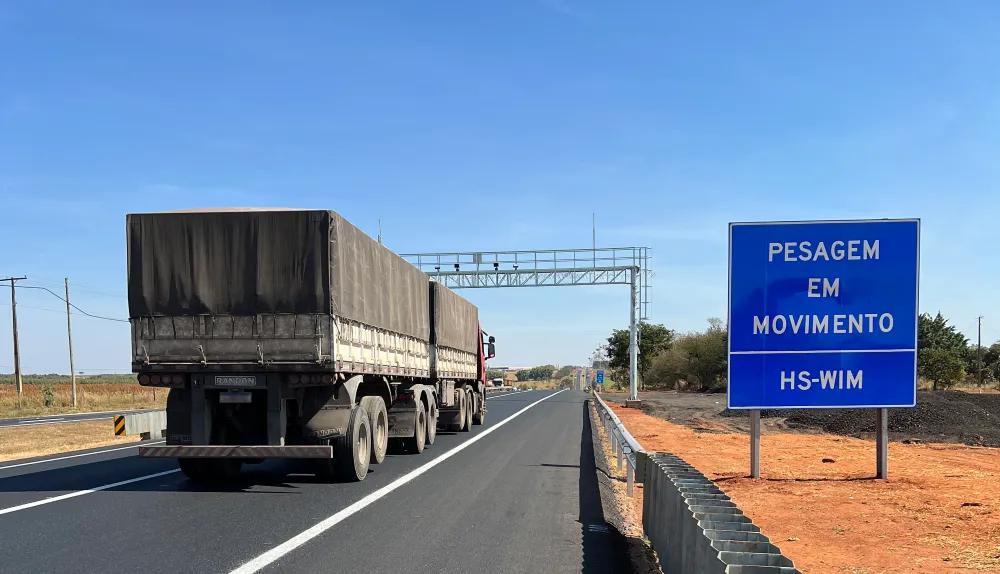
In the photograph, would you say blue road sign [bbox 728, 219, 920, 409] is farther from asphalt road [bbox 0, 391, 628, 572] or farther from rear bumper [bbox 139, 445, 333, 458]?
rear bumper [bbox 139, 445, 333, 458]

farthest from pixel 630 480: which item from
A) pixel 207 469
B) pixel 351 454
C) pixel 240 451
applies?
pixel 207 469

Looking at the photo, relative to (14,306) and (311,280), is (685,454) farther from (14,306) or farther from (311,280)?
(14,306)

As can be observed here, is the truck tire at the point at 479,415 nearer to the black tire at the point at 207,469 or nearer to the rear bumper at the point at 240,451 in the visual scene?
the black tire at the point at 207,469

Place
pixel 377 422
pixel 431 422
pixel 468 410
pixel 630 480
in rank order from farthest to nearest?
pixel 468 410 → pixel 431 422 → pixel 377 422 → pixel 630 480

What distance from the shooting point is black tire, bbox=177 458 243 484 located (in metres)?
11.9

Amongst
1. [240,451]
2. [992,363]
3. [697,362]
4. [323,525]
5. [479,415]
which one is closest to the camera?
[323,525]

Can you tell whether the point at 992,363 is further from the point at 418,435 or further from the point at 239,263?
the point at 239,263

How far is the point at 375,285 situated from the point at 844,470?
30.8 feet

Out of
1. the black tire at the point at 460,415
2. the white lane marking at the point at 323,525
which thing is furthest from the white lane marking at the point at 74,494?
the black tire at the point at 460,415

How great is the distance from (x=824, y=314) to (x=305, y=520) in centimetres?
861

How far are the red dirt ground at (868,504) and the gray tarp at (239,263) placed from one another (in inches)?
255

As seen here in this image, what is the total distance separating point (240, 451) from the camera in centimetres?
1094

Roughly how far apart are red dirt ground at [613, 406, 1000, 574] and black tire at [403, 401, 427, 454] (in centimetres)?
556

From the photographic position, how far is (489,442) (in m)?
20.1
